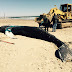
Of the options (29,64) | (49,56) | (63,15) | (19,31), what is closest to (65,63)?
(49,56)

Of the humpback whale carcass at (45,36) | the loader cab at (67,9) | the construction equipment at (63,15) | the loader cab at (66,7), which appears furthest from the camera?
the loader cab at (66,7)

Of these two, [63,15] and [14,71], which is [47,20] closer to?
[63,15]

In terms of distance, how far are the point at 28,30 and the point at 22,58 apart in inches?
159

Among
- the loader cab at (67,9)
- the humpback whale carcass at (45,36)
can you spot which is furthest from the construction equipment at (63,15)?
the humpback whale carcass at (45,36)

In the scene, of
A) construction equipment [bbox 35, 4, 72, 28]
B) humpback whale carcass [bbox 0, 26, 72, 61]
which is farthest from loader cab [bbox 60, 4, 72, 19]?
humpback whale carcass [bbox 0, 26, 72, 61]

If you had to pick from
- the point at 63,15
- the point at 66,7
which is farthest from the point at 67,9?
the point at 63,15

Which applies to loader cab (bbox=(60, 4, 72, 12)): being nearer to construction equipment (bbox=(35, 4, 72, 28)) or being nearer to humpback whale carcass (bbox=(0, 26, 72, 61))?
construction equipment (bbox=(35, 4, 72, 28))

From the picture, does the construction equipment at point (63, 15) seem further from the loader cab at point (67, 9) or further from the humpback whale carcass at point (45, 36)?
the humpback whale carcass at point (45, 36)

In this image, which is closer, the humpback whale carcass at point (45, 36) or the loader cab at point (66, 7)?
the humpback whale carcass at point (45, 36)

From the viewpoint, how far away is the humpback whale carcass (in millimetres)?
4111

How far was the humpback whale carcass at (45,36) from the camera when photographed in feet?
13.5

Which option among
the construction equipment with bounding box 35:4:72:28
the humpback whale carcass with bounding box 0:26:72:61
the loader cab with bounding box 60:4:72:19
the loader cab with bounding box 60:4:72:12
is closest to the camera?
the humpback whale carcass with bounding box 0:26:72:61

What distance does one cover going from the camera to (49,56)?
14.1 feet

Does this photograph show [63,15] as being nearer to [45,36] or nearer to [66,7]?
[66,7]
